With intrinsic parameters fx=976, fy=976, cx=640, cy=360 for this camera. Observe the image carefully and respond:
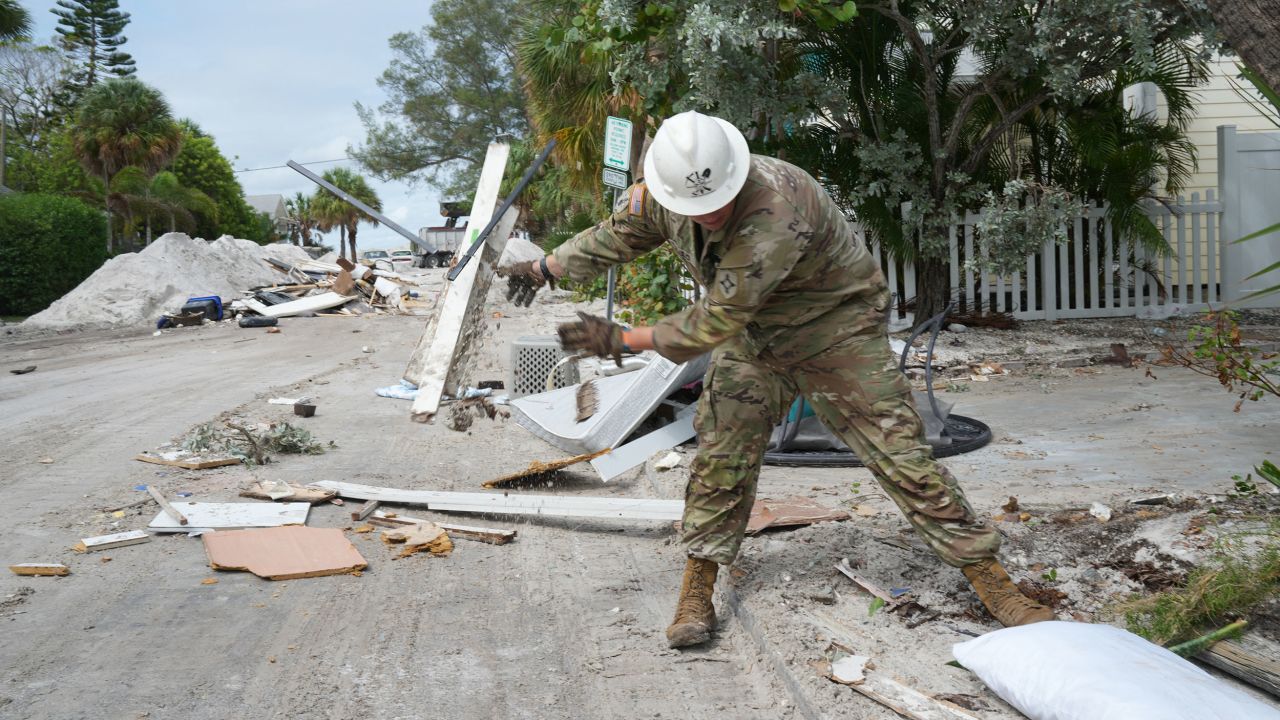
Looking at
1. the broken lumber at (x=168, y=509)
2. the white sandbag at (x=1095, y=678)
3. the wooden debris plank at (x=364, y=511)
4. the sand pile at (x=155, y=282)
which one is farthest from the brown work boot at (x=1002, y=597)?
the sand pile at (x=155, y=282)

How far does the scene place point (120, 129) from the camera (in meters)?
35.9

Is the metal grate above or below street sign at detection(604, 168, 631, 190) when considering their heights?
below

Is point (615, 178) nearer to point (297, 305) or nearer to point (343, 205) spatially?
point (297, 305)

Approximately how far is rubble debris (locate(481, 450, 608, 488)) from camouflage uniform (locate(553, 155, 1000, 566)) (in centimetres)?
217

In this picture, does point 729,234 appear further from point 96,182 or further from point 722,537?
point 96,182

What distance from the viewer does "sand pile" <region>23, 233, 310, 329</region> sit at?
1956cm

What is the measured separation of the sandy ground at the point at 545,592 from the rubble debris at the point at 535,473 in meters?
0.10

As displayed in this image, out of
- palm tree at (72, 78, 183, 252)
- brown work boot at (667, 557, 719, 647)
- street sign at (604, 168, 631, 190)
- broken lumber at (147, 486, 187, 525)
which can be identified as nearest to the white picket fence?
street sign at (604, 168, 631, 190)

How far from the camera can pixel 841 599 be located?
11.9ft

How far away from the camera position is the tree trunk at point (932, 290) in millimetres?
11664

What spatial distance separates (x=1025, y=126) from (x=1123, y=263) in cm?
219

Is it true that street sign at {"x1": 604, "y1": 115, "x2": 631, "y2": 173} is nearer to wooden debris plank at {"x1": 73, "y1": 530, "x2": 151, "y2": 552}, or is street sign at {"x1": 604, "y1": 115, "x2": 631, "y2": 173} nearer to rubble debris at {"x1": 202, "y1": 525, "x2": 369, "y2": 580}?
rubble debris at {"x1": 202, "y1": 525, "x2": 369, "y2": 580}

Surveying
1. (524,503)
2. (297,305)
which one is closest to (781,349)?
(524,503)

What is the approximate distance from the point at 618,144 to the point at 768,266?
16.5ft
